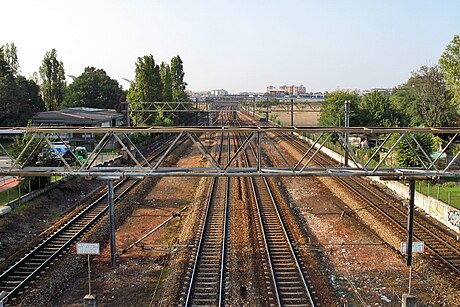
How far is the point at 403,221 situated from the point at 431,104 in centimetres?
3103

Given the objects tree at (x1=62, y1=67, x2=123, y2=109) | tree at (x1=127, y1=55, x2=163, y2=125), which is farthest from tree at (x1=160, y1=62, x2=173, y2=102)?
tree at (x1=62, y1=67, x2=123, y2=109)

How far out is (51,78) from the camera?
63.8 m

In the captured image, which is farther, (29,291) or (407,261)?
(407,261)

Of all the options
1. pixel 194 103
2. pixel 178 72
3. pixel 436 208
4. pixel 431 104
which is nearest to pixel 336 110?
pixel 431 104

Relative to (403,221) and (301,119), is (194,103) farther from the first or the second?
(403,221)

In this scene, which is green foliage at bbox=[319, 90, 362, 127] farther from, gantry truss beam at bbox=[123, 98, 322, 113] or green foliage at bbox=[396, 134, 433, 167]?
green foliage at bbox=[396, 134, 433, 167]

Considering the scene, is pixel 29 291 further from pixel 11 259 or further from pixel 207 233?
pixel 207 233

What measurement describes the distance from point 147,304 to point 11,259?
5926 mm

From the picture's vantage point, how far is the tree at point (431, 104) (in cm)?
4469

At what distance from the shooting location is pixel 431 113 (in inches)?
1770

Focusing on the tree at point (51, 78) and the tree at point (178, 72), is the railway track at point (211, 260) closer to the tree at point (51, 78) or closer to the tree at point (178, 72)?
the tree at point (51, 78)

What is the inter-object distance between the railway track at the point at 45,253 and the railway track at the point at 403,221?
12.6 metres

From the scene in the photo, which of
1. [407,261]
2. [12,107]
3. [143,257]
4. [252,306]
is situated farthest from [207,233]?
[12,107]

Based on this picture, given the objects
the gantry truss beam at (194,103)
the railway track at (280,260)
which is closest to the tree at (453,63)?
the gantry truss beam at (194,103)
